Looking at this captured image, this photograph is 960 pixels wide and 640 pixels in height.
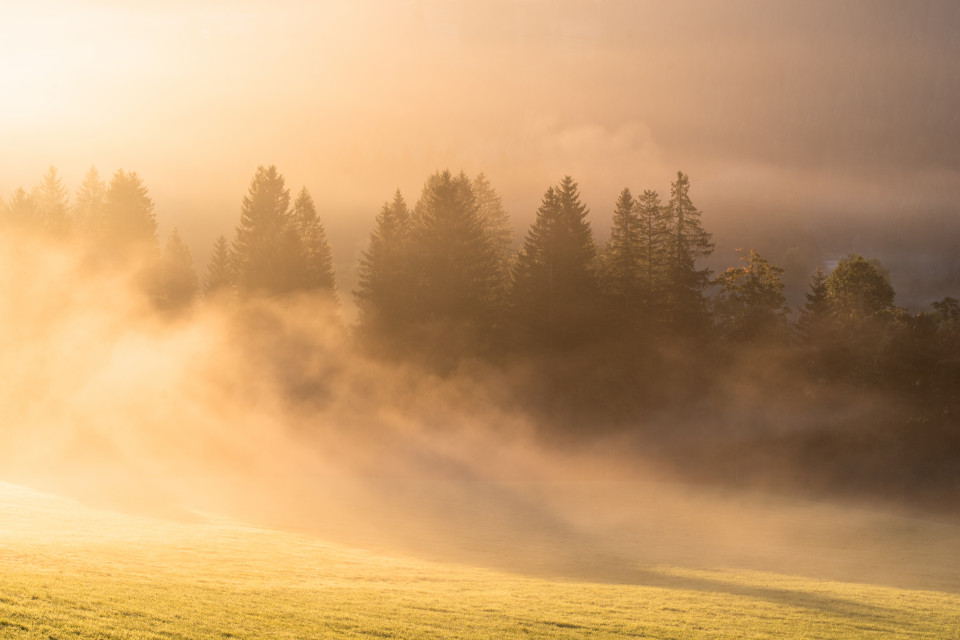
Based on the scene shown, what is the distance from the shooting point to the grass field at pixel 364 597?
1369cm

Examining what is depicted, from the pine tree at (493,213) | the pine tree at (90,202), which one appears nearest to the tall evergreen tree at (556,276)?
the pine tree at (493,213)

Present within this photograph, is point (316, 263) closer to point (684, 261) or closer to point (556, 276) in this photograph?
point (556, 276)

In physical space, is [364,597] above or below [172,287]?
below

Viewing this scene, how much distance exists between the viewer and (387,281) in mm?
65250

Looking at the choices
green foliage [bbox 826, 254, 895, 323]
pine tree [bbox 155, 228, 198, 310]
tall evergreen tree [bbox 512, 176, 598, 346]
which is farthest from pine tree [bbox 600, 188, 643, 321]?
pine tree [bbox 155, 228, 198, 310]

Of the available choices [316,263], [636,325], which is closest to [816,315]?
[636,325]

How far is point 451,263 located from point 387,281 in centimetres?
519

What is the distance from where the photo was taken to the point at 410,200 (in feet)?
541

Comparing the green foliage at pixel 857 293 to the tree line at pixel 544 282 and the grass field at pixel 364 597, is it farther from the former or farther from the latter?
the grass field at pixel 364 597

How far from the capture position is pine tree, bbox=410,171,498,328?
63688 mm

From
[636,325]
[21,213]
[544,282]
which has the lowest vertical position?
[636,325]

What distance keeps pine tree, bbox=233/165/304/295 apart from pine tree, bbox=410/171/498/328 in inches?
375

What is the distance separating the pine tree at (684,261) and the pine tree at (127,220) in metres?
44.1

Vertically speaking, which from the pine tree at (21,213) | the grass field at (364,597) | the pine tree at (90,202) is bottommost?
the grass field at (364,597)
